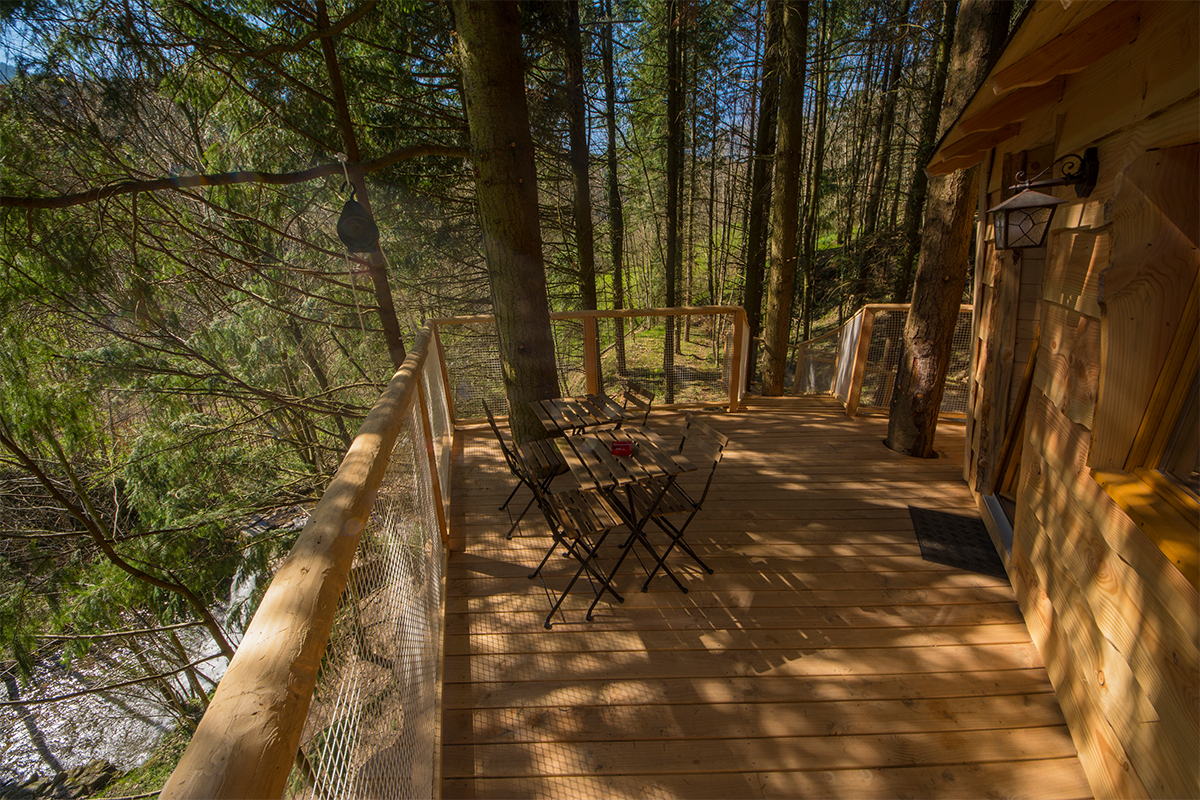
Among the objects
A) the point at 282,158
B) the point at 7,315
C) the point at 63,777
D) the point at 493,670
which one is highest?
the point at 282,158

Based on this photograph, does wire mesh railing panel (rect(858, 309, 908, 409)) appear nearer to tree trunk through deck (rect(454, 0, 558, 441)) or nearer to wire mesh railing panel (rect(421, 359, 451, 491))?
tree trunk through deck (rect(454, 0, 558, 441))

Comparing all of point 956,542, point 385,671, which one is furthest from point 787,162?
point 385,671

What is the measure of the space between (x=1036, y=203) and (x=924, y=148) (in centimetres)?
824

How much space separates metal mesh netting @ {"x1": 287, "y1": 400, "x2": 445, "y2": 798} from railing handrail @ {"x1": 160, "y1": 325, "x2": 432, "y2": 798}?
17cm

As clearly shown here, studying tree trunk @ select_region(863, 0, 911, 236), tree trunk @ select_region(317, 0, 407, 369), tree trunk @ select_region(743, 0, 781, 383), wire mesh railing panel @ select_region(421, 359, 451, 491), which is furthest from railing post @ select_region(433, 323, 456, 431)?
tree trunk @ select_region(863, 0, 911, 236)

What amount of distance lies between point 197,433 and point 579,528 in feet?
17.3

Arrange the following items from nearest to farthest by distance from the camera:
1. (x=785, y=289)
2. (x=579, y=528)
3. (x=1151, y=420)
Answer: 1. (x=1151, y=420)
2. (x=579, y=528)
3. (x=785, y=289)

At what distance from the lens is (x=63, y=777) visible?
8.53 metres

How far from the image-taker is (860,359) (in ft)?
17.8

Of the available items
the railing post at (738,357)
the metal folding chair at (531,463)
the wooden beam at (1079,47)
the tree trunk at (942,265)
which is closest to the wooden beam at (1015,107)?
the wooden beam at (1079,47)

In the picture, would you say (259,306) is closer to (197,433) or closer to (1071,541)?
(197,433)

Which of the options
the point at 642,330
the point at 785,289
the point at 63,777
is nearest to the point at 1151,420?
the point at 785,289

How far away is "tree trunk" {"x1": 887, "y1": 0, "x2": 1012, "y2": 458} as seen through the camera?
3.77 metres

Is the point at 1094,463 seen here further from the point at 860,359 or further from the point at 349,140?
the point at 349,140
